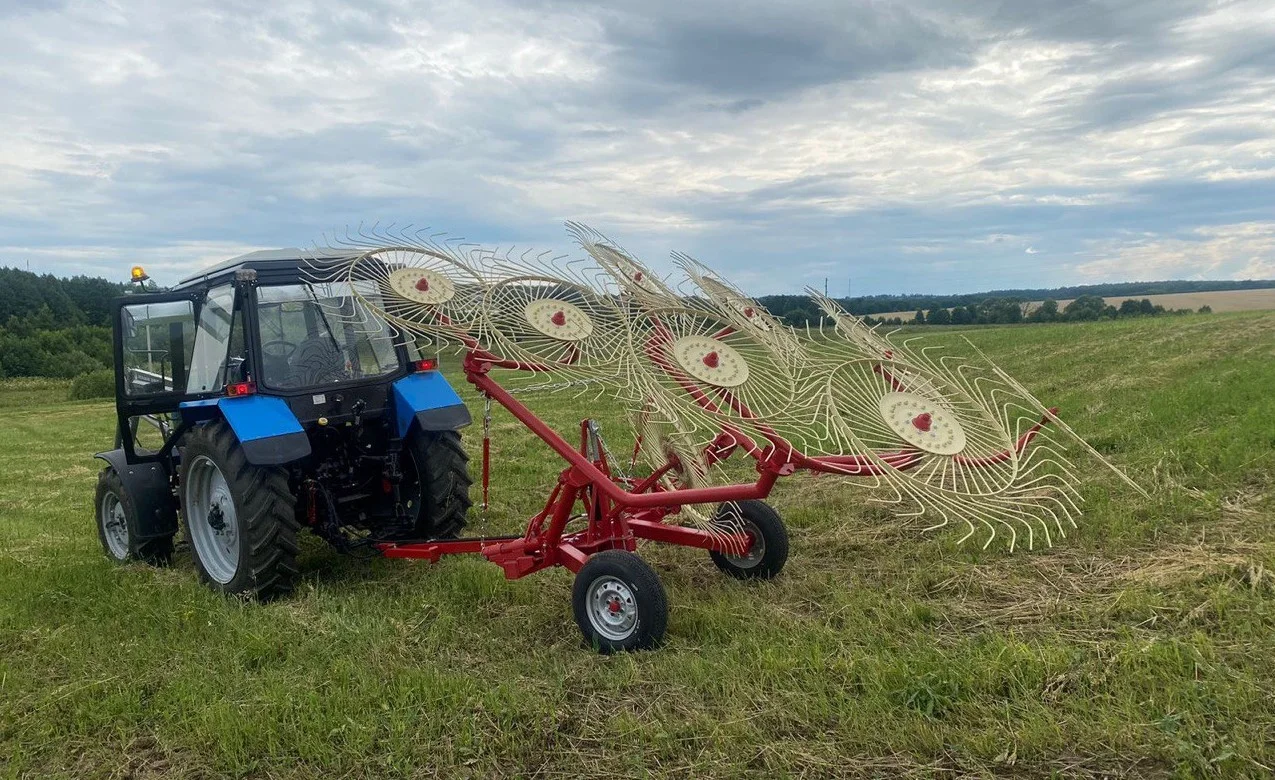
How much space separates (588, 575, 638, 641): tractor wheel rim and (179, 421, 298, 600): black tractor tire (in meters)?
1.92

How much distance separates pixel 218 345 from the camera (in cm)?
515

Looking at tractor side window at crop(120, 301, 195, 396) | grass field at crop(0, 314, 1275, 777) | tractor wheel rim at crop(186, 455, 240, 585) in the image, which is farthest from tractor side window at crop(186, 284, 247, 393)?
grass field at crop(0, 314, 1275, 777)

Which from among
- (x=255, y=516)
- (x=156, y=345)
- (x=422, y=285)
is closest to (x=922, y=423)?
(x=422, y=285)

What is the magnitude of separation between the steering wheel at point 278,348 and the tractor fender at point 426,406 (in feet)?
2.13

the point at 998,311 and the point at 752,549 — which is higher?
the point at 998,311

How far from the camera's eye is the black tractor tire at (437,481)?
5.38 meters

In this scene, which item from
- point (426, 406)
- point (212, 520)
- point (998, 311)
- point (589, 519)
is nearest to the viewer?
point (589, 519)

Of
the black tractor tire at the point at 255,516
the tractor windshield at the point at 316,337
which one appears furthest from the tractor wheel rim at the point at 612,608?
the tractor windshield at the point at 316,337

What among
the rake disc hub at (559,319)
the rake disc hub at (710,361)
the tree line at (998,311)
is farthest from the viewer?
the tree line at (998,311)

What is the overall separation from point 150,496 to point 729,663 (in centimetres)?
418

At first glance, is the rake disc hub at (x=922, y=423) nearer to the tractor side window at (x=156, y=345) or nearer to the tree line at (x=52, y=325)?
the tractor side window at (x=156, y=345)

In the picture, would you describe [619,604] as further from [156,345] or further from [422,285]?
[156,345]

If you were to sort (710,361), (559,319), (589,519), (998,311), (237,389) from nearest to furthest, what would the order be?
(710,361)
(559,319)
(589,519)
(237,389)
(998,311)

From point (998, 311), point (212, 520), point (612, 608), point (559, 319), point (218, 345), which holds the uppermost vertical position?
point (998, 311)
